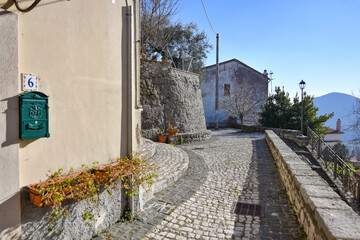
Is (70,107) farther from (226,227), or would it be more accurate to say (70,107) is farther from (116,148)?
(226,227)

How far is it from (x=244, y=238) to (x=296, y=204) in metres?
1.23

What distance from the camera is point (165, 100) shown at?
11.5 m

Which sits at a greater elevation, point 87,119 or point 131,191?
point 87,119

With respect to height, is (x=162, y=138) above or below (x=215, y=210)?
above

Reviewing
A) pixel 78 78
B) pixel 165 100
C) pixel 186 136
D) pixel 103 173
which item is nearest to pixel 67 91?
pixel 78 78

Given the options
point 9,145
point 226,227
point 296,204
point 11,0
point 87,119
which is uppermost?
point 11,0

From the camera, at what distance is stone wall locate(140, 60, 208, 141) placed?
10875mm

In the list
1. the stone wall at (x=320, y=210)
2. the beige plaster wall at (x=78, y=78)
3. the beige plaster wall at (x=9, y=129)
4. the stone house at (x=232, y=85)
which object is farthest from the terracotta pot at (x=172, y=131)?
the stone house at (x=232, y=85)

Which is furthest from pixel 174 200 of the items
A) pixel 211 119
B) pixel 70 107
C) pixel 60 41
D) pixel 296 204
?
pixel 211 119

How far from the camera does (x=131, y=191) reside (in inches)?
133

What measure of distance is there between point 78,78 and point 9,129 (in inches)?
36.9

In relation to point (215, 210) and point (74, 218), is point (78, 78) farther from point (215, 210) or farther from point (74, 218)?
point (215, 210)

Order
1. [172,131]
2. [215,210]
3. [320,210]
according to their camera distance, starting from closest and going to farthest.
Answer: [320,210], [215,210], [172,131]

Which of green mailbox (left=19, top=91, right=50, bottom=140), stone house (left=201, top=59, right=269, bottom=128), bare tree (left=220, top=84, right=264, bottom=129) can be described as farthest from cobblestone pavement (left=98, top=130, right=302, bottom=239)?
stone house (left=201, top=59, right=269, bottom=128)
